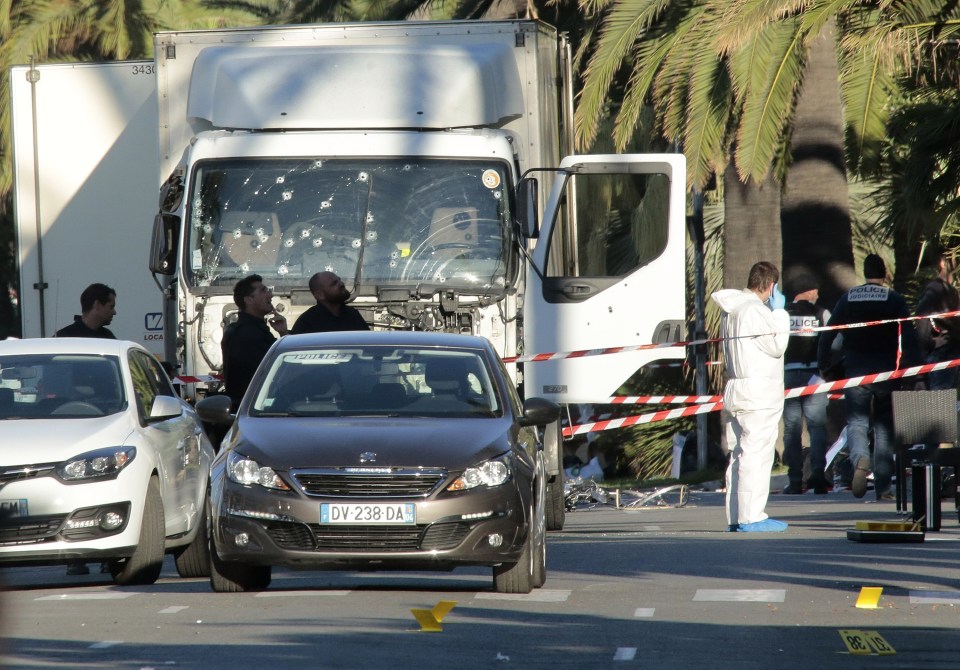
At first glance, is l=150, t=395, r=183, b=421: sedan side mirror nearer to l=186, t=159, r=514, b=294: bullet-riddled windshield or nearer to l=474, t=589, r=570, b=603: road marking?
l=474, t=589, r=570, b=603: road marking

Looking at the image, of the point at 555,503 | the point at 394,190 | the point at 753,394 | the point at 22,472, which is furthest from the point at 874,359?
the point at 22,472

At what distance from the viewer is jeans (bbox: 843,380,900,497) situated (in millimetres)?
15367

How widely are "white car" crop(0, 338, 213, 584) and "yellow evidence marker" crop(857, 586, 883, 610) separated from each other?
383cm

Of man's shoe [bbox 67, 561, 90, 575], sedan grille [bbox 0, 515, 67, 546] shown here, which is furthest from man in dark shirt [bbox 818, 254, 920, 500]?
sedan grille [bbox 0, 515, 67, 546]

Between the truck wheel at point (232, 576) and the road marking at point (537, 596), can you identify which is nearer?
the road marking at point (537, 596)

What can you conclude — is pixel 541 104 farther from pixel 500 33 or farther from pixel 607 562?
pixel 607 562

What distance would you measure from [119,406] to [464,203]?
3692 mm

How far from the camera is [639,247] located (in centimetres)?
2591

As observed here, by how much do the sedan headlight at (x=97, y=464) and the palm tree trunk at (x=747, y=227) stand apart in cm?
1243

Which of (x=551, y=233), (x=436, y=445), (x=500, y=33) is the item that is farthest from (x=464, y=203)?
(x=436, y=445)

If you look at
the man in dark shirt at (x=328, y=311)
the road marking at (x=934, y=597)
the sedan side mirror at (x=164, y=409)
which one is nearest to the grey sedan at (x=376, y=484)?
the sedan side mirror at (x=164, y=409)

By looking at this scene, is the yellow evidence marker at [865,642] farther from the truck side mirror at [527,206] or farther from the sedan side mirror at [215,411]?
the truck side mirror at [527,206]

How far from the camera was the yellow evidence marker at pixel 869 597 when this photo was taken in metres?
8.71

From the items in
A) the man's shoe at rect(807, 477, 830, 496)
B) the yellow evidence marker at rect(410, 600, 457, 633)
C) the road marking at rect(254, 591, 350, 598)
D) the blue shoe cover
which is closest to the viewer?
the yellow evidence marker at rect(410, 600, 457, 633)
